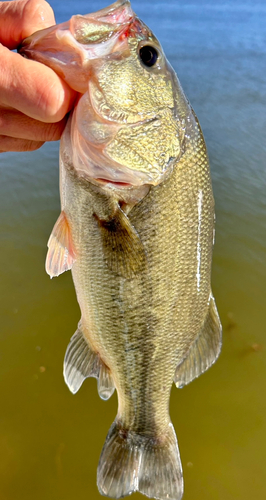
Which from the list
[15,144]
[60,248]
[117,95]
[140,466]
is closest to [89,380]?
[140,466]

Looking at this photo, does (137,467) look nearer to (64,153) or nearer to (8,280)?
(64,153)

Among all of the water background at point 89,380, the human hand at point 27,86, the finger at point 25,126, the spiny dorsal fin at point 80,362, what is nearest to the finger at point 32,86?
the human hand at point 27,86

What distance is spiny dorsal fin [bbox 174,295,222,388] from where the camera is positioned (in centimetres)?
177

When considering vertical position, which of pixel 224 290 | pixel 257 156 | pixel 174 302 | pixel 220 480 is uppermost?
pixel 174 302

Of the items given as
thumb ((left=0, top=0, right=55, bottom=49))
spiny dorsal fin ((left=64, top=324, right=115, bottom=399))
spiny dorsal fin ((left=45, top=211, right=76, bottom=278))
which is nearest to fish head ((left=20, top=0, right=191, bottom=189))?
thumb ((left=0, top=0, right=55, bottom=49))

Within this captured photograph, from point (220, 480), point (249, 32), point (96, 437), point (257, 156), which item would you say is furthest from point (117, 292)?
point (249, 32)

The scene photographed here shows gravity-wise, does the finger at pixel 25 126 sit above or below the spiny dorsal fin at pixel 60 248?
above

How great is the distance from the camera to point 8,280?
153 inches

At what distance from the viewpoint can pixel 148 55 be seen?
1.34 metres

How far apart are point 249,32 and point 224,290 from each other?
51.6 ft

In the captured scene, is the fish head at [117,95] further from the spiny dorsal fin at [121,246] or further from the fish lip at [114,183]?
the spiny dorsal fin at [121,246]

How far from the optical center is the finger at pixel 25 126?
137 cm

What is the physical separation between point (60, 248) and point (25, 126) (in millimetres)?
534

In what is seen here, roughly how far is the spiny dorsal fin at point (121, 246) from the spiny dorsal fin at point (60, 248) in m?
0.18
